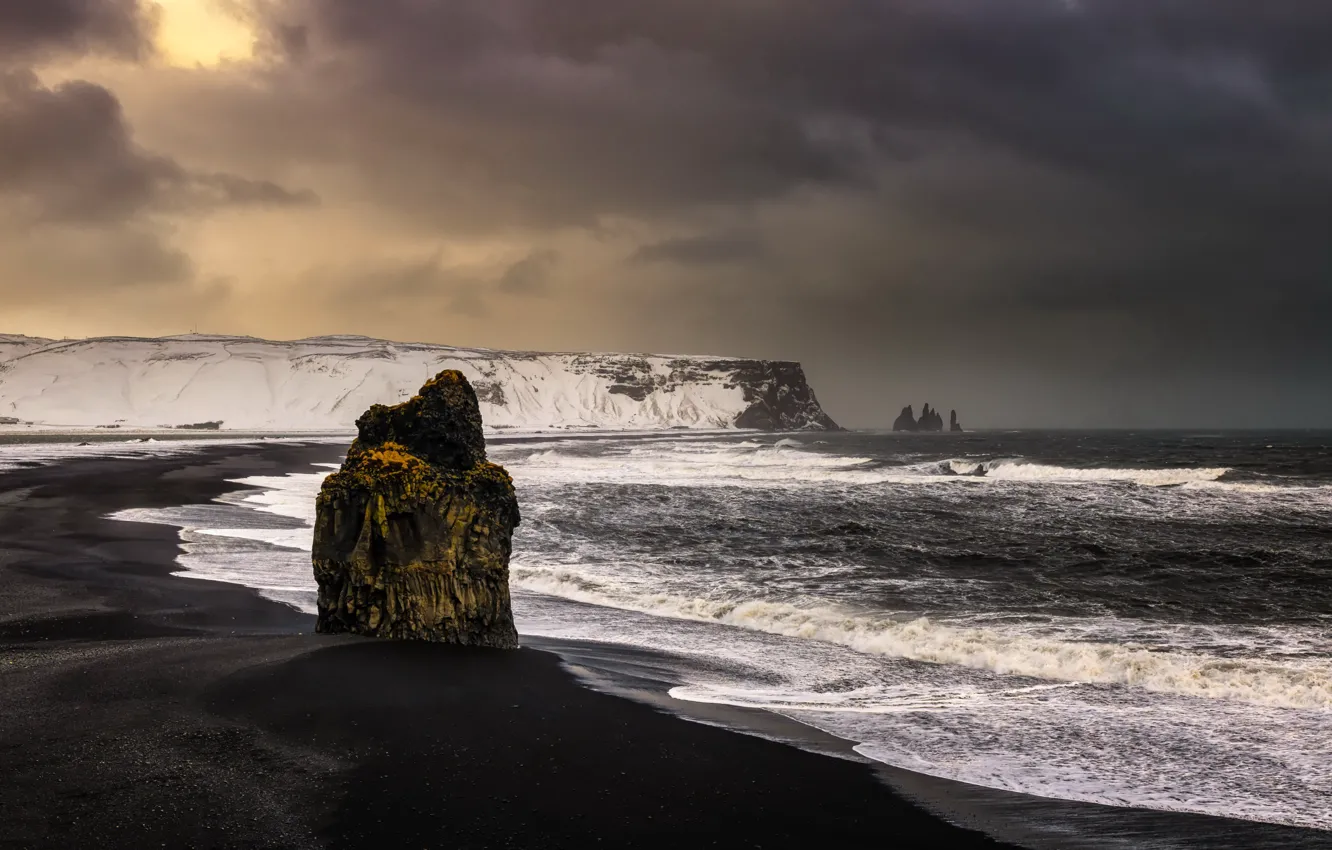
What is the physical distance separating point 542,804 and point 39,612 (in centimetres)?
923

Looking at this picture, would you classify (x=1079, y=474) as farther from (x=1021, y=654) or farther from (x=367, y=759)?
(x=367, y=759)

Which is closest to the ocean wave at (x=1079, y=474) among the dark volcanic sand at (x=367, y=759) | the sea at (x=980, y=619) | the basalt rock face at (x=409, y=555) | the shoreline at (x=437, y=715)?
the sea at (x=980, y=619)

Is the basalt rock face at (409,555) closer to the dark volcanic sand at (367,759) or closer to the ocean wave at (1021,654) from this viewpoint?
the dark volcanic sand at (367,759)

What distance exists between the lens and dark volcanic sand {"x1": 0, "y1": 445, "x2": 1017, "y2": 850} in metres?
5.06

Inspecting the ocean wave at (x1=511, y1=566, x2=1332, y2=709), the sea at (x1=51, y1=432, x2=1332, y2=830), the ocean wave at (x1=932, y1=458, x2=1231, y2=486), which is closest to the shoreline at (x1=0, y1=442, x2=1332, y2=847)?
the sea at (x1=51, y1=432, x2=1332, y2=830)

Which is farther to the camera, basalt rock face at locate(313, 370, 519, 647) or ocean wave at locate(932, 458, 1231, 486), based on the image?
ocean wave at locate(932, 458, 1231, 486)

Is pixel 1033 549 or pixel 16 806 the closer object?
pixel 16 806

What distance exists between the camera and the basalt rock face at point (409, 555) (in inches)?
381

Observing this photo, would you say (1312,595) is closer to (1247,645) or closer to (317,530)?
(1247,645)

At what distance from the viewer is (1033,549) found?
20.9 meters

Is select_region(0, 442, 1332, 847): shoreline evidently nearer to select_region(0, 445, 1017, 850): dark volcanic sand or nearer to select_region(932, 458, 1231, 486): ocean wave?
select_region(0, 445, 1017, 850): dark volcanic sand

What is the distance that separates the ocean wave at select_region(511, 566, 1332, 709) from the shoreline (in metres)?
3.31

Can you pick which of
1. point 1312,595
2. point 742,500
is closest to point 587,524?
point 742,500

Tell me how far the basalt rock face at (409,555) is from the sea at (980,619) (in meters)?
1.99
